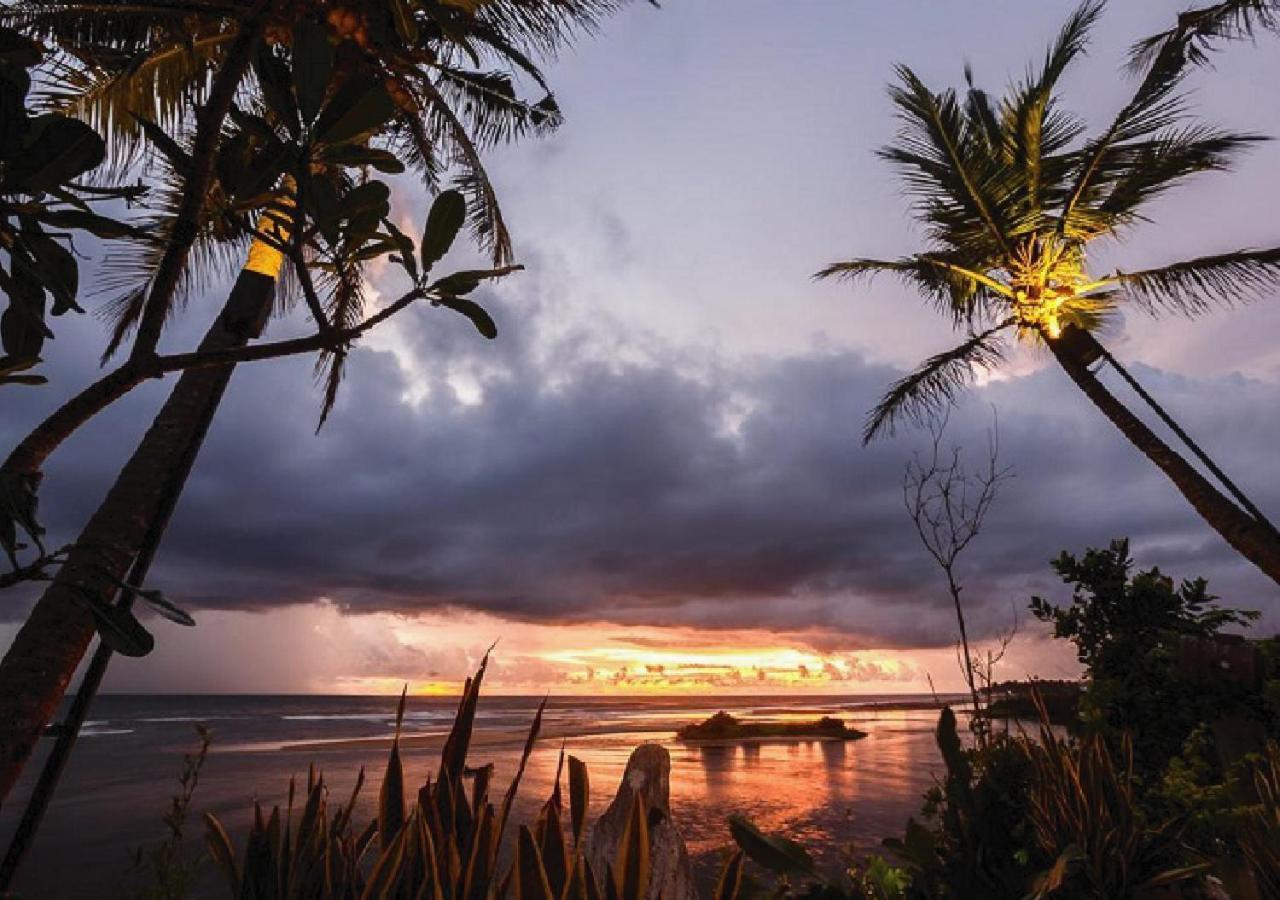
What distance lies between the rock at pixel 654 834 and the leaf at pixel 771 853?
0.18 meters

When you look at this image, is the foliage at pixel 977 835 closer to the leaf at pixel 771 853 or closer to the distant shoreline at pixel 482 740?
the leaf at pixel 771 853

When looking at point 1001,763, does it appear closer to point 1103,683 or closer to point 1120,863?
point 1120,863

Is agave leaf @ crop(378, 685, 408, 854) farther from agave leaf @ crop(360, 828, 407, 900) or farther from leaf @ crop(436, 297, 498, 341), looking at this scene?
leaf @ crop(436, 297, 498, 341)

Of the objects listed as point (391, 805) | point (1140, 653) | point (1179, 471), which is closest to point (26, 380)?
point (391, 805)

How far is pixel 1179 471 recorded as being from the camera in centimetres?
726

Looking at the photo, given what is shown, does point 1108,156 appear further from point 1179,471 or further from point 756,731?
point 756,731

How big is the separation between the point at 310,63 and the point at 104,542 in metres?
1.51

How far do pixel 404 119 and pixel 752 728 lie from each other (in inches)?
840

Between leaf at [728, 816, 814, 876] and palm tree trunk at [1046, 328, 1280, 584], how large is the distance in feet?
20.6

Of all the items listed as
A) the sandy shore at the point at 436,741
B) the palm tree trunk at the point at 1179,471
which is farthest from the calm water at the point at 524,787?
the palm tree trunk at the point at 1179,471

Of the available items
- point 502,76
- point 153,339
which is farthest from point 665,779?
point 502,76

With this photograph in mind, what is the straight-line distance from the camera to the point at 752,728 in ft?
77.3

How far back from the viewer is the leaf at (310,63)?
0.80 metres

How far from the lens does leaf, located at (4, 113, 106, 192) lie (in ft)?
2.80
